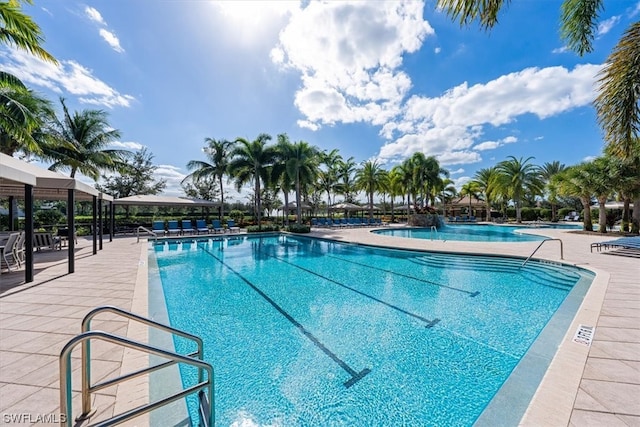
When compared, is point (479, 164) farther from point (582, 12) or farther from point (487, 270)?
point (582, 12)

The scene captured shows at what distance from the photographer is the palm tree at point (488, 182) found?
3081 cm

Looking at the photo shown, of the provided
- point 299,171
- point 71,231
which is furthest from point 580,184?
point 71,231

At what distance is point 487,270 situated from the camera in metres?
8.77

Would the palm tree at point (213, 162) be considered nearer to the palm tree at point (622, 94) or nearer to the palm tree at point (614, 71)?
the palm tree at point (614, 71)

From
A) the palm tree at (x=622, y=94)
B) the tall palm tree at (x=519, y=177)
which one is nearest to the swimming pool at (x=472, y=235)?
the tall palm tree at (x=519, y=177)

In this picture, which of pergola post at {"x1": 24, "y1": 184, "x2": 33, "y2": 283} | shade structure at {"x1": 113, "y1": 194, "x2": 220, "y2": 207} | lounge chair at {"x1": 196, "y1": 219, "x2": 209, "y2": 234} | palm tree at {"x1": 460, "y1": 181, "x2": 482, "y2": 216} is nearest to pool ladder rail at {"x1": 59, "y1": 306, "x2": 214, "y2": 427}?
pergola post at {"x1": 24, "y1": 184, "x2": 33, "y2": 283}

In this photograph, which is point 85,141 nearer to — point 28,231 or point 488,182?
point 28,231

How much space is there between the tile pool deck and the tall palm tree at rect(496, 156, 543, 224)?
91.6ft

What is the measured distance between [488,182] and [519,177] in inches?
188

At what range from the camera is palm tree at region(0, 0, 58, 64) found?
593 cm

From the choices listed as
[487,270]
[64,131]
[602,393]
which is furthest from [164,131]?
[602,393]

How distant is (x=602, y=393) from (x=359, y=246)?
37.1 feet

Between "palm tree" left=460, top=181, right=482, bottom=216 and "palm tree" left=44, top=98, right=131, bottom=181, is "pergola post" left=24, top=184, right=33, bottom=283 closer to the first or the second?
"palm tree" left=44, top=98, right=131, bottom=181

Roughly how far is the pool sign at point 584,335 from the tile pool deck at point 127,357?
0.19 feet
